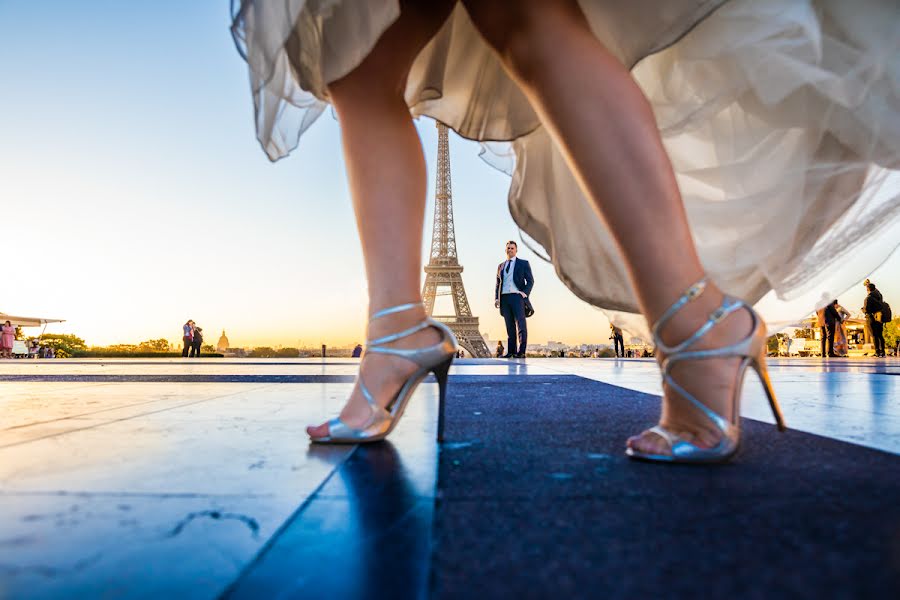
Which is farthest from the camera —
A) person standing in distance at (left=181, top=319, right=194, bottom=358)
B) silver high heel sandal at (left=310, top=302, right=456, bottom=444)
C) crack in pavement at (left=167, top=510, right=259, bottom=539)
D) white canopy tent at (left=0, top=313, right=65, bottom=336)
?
white canopy tent at (left=0, top=313, right=65, bottom=336)

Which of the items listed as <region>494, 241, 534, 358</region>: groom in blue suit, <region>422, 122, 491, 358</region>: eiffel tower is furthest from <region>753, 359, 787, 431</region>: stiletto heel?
<region>422, 122, 491, 358</region>: eiffel tower

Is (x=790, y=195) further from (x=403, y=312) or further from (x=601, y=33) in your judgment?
(x=403, y=312)

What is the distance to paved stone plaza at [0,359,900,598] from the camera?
0.36 m

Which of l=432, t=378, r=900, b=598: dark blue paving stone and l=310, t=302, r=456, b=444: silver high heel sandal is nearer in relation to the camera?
l=432, t=378, r=900, b=598: dark blue paving stone

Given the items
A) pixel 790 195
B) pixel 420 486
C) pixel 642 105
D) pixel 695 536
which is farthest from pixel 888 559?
pixel 790 195

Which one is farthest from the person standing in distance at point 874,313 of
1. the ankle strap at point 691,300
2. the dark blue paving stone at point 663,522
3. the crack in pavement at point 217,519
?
the crack in pavement at point 217,519

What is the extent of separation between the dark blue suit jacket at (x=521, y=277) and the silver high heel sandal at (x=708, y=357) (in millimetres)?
6006

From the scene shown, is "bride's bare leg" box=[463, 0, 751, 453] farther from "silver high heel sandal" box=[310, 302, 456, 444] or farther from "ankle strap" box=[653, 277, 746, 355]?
"silver high heel sandal" box=[310, 302, 456, 444]

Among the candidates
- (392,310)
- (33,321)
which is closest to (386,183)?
(392,310)

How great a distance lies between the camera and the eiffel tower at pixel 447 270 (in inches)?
830

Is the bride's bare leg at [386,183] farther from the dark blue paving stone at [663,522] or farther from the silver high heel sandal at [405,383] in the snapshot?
the dark blue paving stone at [663,522]

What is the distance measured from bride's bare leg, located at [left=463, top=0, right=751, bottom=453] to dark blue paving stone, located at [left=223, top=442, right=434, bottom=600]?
367 millimetres

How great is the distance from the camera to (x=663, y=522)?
1.53 ft

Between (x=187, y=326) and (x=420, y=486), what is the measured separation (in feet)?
48.9
